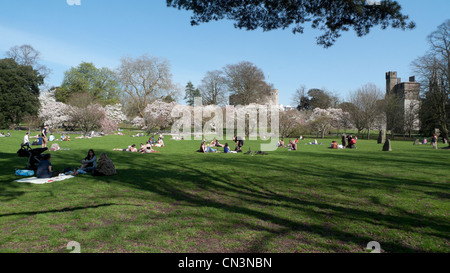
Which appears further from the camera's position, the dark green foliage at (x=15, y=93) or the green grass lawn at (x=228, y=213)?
the dark green foliage at (x=15, y=93)

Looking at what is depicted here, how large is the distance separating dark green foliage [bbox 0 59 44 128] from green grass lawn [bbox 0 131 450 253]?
4735cm

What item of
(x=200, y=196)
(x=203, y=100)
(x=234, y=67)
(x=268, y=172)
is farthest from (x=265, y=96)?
(x=200, y=196)

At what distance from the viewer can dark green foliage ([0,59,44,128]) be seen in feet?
153

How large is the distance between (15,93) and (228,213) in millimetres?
57450

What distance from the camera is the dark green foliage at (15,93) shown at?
46781 millimetres

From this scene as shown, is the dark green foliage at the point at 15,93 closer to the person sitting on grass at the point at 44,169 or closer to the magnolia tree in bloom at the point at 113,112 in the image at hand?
the magnolia tree in bloom at the point at 113,112

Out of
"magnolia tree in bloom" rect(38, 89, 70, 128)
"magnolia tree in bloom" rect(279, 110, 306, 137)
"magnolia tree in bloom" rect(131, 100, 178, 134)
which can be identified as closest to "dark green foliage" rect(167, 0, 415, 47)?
"magnolia tree in bloom" rect(279, 110, 306, 137)

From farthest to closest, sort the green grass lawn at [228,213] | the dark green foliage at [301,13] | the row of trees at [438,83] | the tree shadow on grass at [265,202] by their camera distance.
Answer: the row of trees at [438,83]
the dark green foliage at [301,13]
the tree shadow on grass at [265,202]
the green grass lawn at [228,213]

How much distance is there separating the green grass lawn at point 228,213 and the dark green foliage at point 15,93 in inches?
1864

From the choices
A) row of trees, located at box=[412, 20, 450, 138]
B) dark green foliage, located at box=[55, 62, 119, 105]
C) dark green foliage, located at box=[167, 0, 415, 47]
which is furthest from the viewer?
dark green foliage, located at box=[55, 62, 119, 105]

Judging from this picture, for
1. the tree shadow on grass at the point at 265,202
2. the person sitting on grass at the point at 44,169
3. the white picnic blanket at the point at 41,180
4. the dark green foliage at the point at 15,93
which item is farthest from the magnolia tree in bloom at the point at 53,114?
the tree shadow on grass at the point at 265,202

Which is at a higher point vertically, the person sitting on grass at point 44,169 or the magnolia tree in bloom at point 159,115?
the magnolia tree in bloom at point 159,115

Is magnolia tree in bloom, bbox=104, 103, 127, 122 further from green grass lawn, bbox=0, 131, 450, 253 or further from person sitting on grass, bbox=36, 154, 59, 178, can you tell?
person sitting on grass, bbox=36, 154, 59, 178
